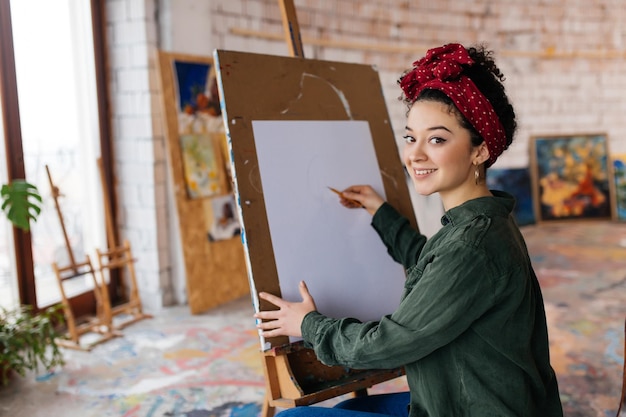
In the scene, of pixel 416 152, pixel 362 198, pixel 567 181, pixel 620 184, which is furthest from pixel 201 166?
pixel 620 184

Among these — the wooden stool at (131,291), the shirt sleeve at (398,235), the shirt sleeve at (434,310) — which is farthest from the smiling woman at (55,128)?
the shirt sleeve at (434,310)

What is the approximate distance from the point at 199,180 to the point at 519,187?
13.4ft

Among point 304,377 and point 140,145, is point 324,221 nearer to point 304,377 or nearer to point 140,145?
point 304,377

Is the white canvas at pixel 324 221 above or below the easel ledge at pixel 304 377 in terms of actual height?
above

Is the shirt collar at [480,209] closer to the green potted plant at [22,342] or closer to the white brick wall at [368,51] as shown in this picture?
the green potted plant at [22,342]

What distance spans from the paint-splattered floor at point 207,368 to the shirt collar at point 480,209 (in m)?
1.60

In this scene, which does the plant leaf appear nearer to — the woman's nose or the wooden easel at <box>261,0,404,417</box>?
the wooden easel at <box>261,0,404,417</box>

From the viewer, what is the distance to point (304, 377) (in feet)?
5.28

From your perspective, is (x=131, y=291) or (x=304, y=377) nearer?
(x=304, y=377)

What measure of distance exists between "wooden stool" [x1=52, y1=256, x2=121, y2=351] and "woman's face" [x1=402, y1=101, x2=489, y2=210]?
2451mm

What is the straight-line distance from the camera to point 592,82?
6.86 meters

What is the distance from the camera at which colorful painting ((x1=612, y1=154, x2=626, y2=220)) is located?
670cm

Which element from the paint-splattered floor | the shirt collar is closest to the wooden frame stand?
the shirt collar

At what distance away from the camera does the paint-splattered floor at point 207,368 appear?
2.61m
